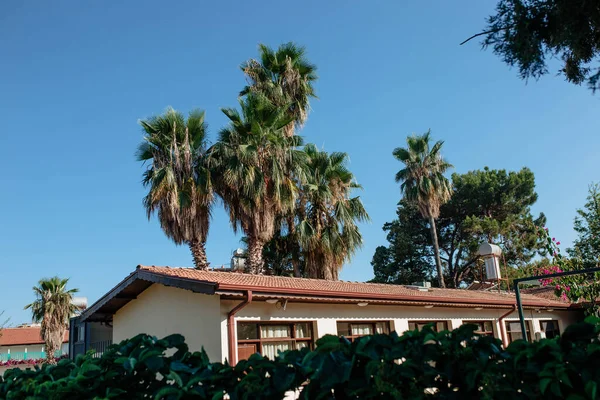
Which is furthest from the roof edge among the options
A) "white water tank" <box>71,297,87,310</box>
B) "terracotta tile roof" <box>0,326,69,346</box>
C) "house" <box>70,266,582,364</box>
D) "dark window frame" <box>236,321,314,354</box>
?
"terracotta tile roof" <box>0,326,69,346</box>

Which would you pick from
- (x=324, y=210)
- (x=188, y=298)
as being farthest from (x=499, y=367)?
(x=324, y=210)

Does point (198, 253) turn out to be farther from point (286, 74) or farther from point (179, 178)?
point (286, 74)

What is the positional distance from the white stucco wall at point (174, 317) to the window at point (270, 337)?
0.66 metres

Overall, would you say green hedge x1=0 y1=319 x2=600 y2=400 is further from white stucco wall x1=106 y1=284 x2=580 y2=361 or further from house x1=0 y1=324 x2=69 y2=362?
house x1=0 y1=324 x2=69 y2=362

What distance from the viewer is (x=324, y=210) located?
24.1m

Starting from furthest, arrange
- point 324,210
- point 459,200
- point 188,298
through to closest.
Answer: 1. point 459,200
2. point 324,210
3. point 188,298

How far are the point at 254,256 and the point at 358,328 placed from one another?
7854mm

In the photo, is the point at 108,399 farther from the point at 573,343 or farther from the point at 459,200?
the point at 459,200

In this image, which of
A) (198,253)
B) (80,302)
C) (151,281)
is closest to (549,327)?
(198,253)

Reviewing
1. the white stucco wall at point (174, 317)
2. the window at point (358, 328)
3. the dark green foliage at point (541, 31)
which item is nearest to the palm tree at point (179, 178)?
the white stucco wall at point (174, 317)

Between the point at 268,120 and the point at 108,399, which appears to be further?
the point at 268,120

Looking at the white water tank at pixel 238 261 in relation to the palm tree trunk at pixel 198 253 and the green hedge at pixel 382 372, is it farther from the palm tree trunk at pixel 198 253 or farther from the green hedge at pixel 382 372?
the green hedge at pixel 382 372

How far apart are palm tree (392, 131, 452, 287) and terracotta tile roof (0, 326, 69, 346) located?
94.8 feet

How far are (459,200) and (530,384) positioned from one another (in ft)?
135
